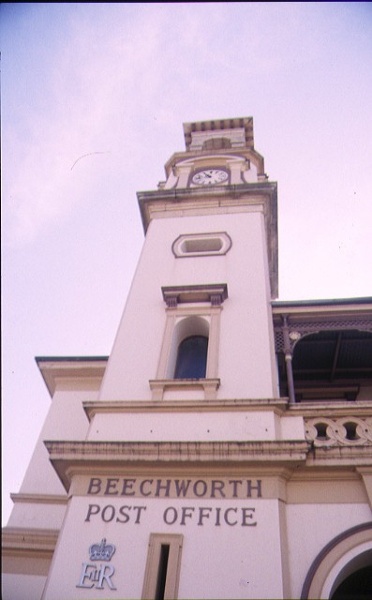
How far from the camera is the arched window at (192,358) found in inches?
481

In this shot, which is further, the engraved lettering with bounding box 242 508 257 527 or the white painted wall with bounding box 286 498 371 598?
the engraved lettering with bounding box 242 508 257 527

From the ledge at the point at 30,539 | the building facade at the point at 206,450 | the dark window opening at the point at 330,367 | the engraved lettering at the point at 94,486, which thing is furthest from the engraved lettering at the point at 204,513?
the dark window opening at the point at 330,367

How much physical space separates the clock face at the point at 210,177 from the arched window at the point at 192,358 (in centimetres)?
813

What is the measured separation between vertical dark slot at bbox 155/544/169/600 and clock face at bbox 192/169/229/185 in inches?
541

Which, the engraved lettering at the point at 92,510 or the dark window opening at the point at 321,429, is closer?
the engraved lettering at the point at 92,510

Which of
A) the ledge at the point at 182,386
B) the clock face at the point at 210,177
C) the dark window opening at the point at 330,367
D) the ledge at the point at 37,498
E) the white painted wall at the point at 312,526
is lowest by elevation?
the white painted wall at the point at 312,526

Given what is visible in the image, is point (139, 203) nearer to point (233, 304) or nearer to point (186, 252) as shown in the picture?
point (186, 252)

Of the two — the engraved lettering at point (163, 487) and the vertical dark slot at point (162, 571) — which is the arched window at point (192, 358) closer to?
the engraved lettering at point (163, 487)

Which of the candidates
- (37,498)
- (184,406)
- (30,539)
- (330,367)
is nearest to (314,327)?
(330,367)

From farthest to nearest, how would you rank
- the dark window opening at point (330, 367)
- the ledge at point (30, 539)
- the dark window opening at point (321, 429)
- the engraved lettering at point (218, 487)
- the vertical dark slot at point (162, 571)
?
the dark window opening at point (330, 367) < the ledge at point (30, 539) < the dark window opening at point (321, 429) < the engraved lettering at point (218, 487) < the vertical dark slot at point (162, 571)

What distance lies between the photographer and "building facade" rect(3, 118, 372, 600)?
819 cm

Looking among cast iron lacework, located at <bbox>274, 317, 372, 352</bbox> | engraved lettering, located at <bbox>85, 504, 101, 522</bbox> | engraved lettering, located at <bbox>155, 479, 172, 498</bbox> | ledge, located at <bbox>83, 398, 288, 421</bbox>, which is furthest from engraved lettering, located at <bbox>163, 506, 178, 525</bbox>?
cast iron lacework, located at <bbox>274, 317, 372, 352</bbox>

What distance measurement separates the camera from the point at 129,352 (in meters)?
12.3

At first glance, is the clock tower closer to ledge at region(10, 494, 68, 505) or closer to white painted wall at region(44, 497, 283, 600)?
white painted wall at region(44, 497, 283, 600)
